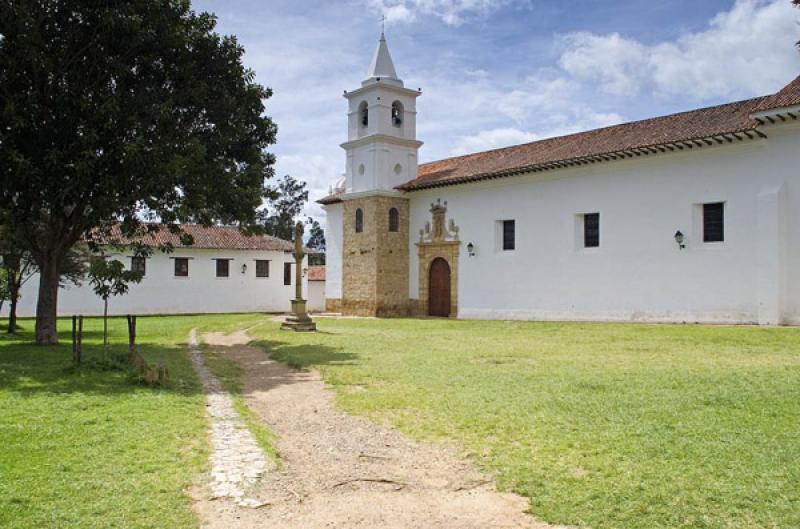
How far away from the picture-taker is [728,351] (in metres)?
11.7

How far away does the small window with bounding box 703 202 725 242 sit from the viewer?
17.8 meters

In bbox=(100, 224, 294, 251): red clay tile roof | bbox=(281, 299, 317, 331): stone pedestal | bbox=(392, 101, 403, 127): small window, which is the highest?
bbox=(392, 101, 403, 127): small window

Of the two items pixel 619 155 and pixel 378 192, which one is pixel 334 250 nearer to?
pixel 378 192

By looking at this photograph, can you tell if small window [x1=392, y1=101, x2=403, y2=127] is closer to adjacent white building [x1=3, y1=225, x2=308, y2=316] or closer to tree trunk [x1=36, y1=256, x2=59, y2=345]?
adjacent white building [x1=3, y1=225, x2=308, y2=316]

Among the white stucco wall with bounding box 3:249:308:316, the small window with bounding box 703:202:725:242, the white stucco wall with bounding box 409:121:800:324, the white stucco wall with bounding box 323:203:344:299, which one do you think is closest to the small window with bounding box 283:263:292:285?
the white stucco wall with bounding box 3:249:308:316

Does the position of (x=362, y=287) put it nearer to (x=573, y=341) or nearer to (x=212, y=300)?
(x=212, y=300)

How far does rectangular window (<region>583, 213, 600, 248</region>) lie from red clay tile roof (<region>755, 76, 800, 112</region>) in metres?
5.65

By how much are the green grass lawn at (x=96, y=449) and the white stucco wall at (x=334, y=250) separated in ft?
60.8

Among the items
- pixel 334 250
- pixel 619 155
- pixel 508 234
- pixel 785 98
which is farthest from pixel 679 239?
pixel 334 250

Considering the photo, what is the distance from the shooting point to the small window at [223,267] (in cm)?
3397

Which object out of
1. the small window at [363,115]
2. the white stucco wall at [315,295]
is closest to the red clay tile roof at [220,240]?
the white stucco wall at [315,295]

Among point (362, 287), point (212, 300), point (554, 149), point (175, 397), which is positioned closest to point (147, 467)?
point (175, 397)

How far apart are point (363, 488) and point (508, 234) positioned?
1929 centimetres

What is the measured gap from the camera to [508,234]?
76.7 ft
